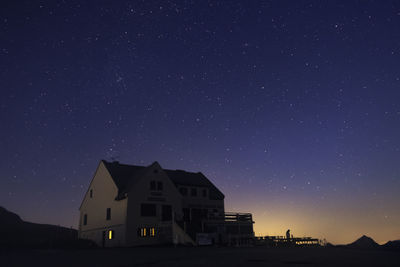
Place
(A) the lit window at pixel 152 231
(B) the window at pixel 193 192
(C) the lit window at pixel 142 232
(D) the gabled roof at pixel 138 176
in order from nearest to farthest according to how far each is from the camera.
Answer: (C) the lit window at pixel 142 232 < (A) the lit window at pixel 152 231 < (D) the gabled roof at pixel 138 176 < (B) the window at pixel 193 192

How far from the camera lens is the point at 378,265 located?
14.6 meters

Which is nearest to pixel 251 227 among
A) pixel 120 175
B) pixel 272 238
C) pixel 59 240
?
pixel 272 238

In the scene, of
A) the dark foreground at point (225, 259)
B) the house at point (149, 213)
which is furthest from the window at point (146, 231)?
the dark foreground at point (225, 259)

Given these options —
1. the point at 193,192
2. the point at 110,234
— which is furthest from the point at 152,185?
the point at 193,192

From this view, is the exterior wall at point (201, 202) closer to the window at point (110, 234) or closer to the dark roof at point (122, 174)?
the dark roof at point (122, 174)

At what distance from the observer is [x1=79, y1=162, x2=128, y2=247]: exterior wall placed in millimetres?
37000

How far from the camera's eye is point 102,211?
41344 mm

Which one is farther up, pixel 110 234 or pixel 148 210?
pixel 148 210

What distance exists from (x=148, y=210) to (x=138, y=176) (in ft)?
13.9

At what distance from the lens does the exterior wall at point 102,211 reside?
37000 mm

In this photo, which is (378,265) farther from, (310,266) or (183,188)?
(183,188)

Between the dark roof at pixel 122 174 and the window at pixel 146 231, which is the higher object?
the dark roof at pixel 122 174

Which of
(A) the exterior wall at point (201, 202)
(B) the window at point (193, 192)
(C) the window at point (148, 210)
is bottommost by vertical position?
(C) the window at point (148, 210)

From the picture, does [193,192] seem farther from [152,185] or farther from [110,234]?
[110,234]
